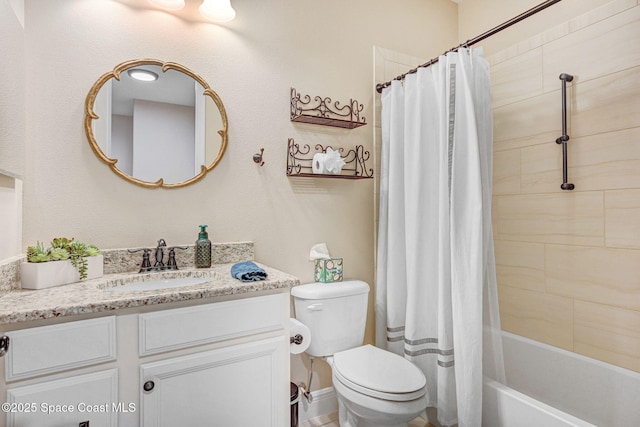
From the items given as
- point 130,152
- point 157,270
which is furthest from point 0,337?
point 130,152

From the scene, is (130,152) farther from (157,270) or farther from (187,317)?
(187,317)

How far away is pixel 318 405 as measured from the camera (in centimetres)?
201

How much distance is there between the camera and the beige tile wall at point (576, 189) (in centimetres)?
162

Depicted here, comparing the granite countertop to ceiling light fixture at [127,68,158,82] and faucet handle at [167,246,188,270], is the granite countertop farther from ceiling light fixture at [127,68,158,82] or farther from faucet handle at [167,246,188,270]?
ceiling light fixture at [127,68,158,82]

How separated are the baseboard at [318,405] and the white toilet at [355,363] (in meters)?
0.24

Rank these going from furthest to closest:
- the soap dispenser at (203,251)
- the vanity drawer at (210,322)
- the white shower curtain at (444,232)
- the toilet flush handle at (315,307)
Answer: the toilet flush handle at (315,307) → the soap dispenser at (203,251) → the white shower curtain at (444,232) → the vanity drawer at (210,322)

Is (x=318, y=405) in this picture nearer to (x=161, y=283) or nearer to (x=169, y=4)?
(x=161, y=283)

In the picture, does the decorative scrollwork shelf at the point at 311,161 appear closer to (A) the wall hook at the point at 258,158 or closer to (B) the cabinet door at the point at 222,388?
(A) the wall hook at the point at 258,158

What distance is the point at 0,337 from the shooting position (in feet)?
3.01

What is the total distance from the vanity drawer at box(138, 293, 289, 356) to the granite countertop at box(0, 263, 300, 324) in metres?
0.05

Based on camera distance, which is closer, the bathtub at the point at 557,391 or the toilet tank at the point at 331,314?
the bathtub at the point at 557,391

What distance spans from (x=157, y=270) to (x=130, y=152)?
558 millimetres

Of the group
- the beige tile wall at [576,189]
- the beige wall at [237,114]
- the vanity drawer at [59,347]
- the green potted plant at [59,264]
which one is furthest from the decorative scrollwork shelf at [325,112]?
the vanity drawer at [59,347]

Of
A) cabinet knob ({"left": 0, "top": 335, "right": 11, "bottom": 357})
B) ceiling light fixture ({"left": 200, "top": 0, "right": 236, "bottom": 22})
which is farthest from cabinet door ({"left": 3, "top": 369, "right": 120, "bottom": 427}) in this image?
ceiling light fixture ({"left": 200, "top": 0, "right": 236, "bottom": 22})
